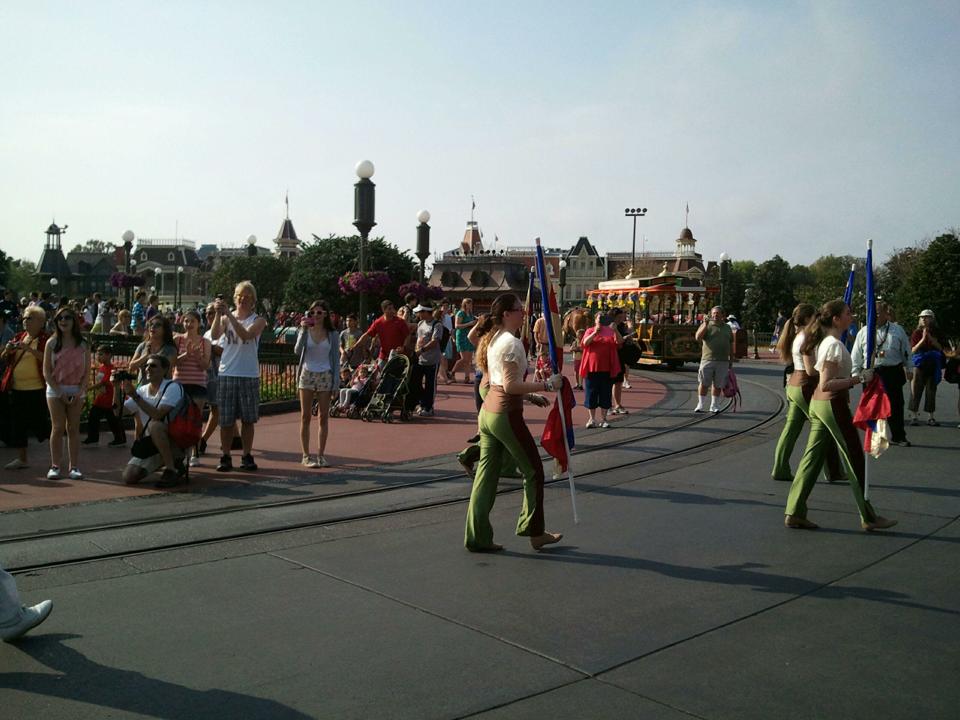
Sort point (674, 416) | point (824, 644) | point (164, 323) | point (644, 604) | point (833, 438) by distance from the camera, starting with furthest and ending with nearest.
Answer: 1. point (674, 416)
2. point (164, 323)
3. point (833, 438)
4. point (644, 604)
5. point (824, 644)

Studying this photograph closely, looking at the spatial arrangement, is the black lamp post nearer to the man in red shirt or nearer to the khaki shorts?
the man in red shirt

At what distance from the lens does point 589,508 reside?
7.48 m

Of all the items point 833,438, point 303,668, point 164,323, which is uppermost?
point 164,323

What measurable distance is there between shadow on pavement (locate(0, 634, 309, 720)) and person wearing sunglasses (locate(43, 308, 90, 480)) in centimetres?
443

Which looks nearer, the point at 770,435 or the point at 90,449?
the point at 90,449

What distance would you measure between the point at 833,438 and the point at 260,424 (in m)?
8.15

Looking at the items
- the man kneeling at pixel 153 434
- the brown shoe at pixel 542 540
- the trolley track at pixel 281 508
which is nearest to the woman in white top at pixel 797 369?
the trolley track at pixel 281 508

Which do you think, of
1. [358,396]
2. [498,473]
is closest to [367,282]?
[358,396]

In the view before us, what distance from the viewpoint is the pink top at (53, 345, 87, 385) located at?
8102 millimetres

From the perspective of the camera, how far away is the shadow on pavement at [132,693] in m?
3.60

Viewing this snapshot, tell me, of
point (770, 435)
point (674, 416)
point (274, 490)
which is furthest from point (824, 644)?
point (674, 416)

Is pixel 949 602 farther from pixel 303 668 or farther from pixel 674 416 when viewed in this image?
pixel 674 416

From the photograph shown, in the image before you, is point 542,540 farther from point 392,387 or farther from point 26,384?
point 392,387

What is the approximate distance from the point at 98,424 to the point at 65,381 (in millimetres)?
2497
